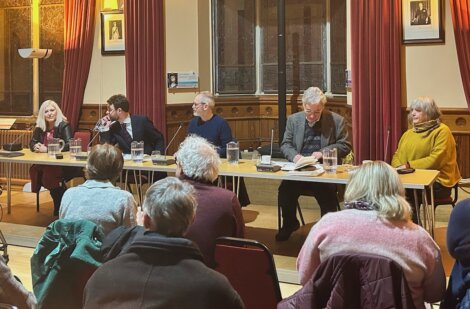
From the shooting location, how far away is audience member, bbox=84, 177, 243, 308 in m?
1.90

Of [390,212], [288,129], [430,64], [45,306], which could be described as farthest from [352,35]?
[45,306]

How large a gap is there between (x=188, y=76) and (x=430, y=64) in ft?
9.11

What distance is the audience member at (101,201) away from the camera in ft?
10.2

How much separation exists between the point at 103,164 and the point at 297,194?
2.21 meters

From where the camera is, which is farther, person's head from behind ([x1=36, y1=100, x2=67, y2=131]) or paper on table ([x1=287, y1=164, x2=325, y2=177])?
person's head from behind ([x1=36, y1=100, x2=67, y2=131])

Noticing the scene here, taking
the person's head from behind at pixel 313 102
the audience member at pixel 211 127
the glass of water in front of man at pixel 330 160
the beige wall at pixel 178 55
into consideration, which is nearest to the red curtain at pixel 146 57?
the beige wall at pixel 178 55

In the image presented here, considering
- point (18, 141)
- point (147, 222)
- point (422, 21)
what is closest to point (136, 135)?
point (18, 141)

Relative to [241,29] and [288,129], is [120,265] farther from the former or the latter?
[241,29]

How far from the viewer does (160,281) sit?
1918 millimetres

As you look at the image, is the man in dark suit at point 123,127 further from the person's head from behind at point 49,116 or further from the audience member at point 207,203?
the audience member at point 207,203

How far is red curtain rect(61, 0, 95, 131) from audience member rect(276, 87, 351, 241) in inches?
130

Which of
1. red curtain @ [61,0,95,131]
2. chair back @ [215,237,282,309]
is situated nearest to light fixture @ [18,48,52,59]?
red curtain @ [61,0,95,131]

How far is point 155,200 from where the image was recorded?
215 centimetres

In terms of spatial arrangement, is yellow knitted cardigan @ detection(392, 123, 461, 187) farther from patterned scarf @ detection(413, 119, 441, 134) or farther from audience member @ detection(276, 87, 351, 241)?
audience member @ detection(276, 87, 351, 241)
